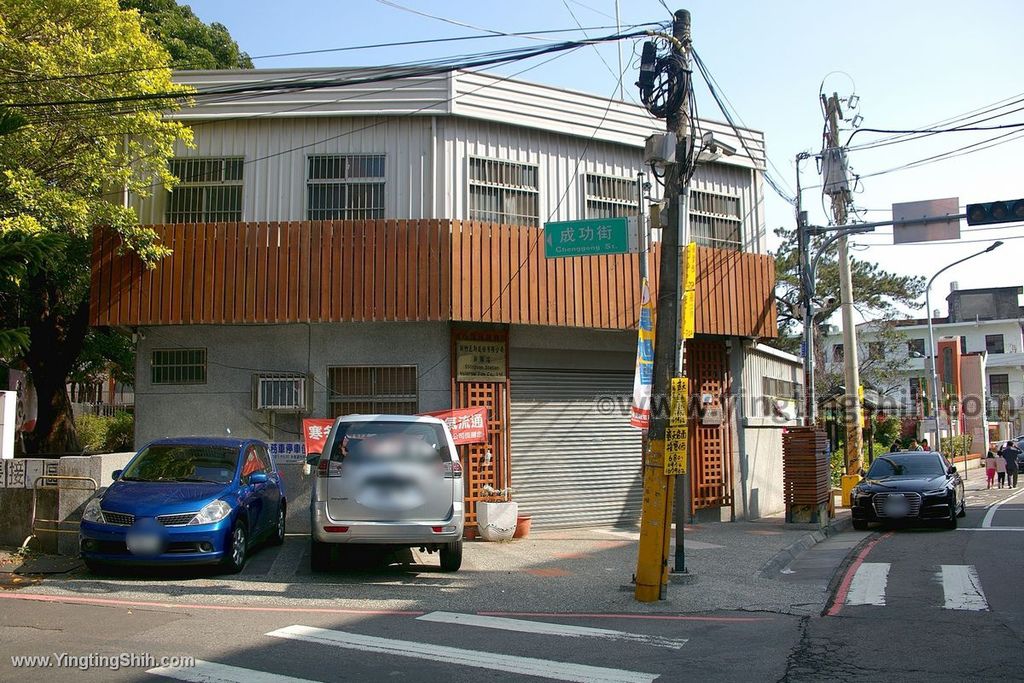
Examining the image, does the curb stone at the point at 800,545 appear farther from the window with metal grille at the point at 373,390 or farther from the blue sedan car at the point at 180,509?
the blue sedan car at the point at 180,509

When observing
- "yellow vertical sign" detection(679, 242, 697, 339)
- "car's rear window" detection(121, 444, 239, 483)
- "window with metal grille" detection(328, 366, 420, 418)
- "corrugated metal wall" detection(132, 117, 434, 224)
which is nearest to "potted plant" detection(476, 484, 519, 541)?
"window with metal grille" detection(328, 366, 420, 418)

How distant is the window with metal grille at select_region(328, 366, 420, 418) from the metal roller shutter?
188cm

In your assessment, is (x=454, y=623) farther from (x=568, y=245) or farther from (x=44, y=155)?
(x=44, y=155)

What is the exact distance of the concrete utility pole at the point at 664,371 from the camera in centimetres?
927

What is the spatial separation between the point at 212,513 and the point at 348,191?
277 inches

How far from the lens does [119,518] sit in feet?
30.7

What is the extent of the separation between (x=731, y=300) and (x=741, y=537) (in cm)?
462

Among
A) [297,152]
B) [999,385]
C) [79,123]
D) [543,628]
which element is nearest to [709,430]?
[297,152]

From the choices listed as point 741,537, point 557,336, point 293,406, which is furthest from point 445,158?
point 741,537

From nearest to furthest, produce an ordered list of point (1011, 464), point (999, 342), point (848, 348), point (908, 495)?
point (908, 495), point (848, 348), point (1011, 464), point (999, 342)

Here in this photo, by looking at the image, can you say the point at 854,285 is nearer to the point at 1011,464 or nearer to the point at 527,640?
the point at 1011,464

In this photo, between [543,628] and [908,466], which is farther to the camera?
[908,466]

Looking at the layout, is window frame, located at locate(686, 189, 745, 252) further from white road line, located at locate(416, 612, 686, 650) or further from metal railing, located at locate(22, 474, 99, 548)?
metal railing, located at locate(22, 474, 99, 548)

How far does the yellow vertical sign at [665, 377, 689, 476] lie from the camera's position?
952 cm
